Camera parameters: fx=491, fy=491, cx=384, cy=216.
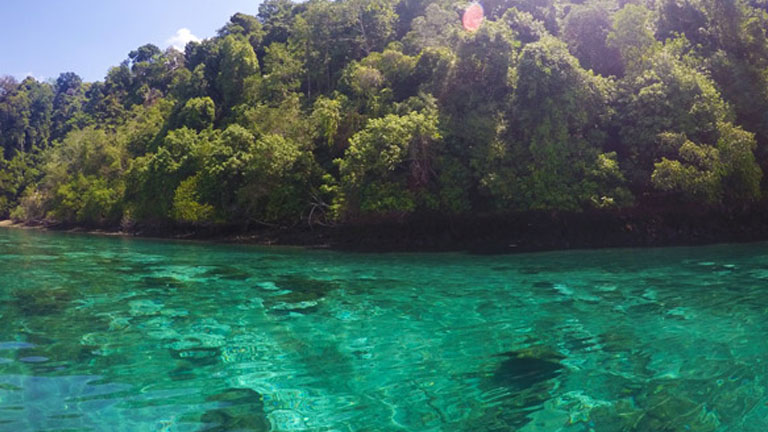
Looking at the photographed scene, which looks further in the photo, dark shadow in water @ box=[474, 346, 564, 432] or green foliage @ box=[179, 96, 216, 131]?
green foliage @ box=[179, 96, 216, 131]

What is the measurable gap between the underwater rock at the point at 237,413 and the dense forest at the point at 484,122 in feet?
65.3

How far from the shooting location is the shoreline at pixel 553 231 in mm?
24453

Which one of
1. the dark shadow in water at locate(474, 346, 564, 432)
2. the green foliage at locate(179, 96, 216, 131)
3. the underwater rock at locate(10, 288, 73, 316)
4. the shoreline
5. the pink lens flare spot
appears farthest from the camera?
the green foliage at locate(179, 96, 216, 131)

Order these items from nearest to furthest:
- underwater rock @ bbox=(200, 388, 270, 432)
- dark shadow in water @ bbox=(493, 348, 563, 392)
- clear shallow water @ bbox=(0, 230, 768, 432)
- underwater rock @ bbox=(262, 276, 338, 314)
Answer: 1. underwater rock @ bbox=(200, 388, 270, 432)
2. clear shallow water @ bbox=(0, 230, 768, 432)
3. dark shadow in water @ bbox=(493, 348, 563, 392)
4. underwater rock @ bbox=(262, 276, 338, 314)

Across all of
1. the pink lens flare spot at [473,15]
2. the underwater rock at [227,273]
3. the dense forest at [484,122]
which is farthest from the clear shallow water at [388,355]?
the pink lens flare spot at [473,15]

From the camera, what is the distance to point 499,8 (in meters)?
38.8

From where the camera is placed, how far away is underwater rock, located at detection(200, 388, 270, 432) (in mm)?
4246

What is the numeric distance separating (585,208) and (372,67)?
16.6 m

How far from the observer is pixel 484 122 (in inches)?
990

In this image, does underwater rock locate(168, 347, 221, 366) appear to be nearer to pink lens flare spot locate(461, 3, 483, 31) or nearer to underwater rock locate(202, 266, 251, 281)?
underwater rock locate(202, 266, 251, 281)

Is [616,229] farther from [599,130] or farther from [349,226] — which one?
[349,226]

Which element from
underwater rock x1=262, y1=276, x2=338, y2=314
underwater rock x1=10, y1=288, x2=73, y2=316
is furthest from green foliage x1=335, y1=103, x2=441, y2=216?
underwater rock x1=10, y1=288, x2=73, y2=316

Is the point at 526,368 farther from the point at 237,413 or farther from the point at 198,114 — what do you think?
the point at 198,114

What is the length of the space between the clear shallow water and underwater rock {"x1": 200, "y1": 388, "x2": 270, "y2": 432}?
0.02 metres
